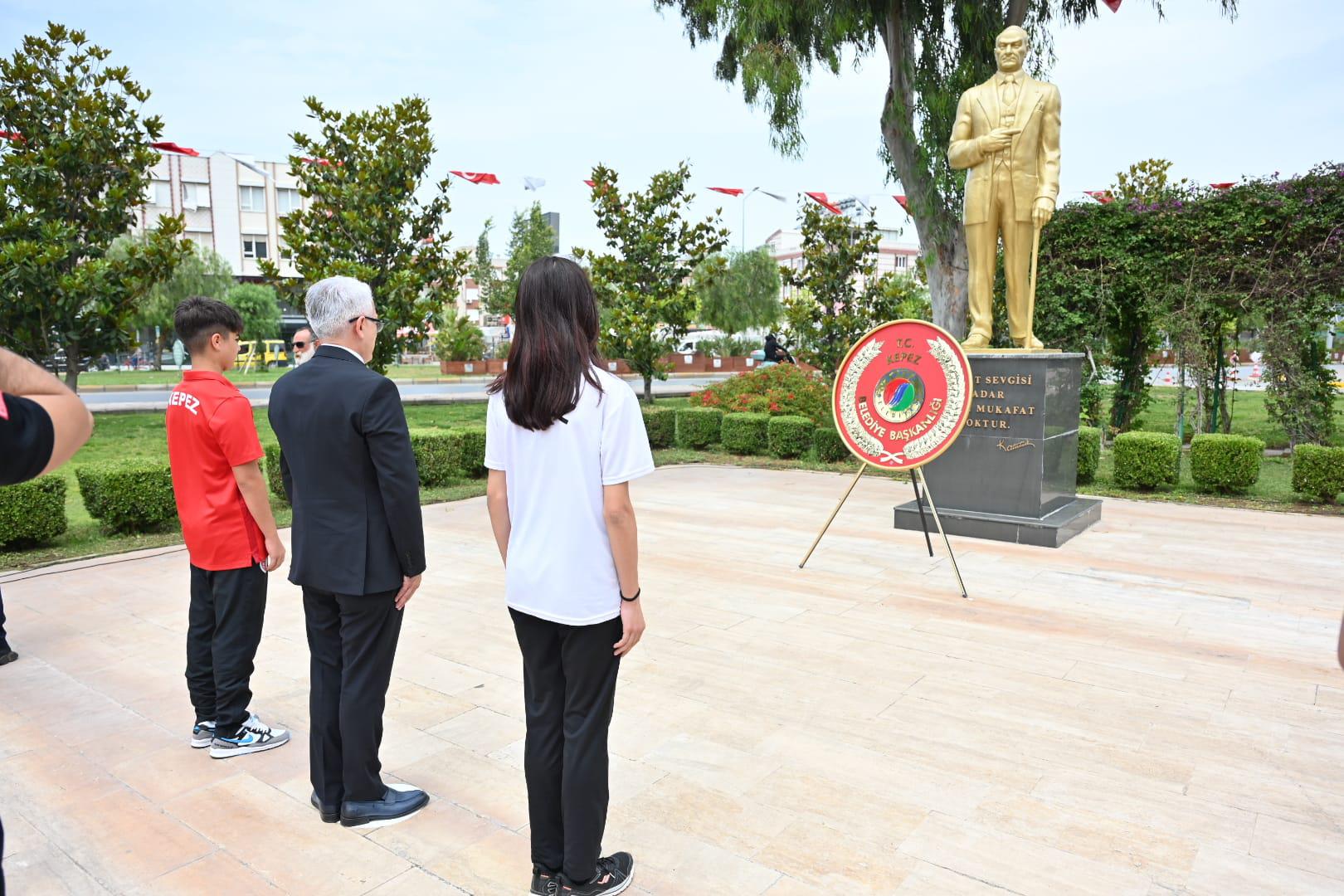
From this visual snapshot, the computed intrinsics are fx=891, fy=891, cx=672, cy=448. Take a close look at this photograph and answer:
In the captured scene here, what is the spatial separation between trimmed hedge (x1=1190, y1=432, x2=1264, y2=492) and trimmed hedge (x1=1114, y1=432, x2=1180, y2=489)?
8.4 inches

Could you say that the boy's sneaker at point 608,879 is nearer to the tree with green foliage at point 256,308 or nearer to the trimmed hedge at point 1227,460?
the trimmed hedge at point 1227,460

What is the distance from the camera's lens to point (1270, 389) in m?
11.2

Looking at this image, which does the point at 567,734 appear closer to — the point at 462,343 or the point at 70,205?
the point at 70,205

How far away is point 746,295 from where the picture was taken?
1716 inches

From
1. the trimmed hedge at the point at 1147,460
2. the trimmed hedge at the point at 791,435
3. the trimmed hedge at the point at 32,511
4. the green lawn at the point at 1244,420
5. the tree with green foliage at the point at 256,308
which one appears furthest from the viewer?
the tree with green foliage at the point at 256,308

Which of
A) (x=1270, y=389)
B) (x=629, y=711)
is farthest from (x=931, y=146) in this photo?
(x=629, y=711)

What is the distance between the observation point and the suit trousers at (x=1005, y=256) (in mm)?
8039

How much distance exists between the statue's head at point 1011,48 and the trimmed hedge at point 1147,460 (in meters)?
4.29

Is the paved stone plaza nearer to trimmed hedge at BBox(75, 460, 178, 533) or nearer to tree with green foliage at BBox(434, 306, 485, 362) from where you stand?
trimmed hedge at BBox(75, 460, 178, 533)

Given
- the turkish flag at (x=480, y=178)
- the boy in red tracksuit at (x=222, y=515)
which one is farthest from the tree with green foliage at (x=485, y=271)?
the boy in red tracksuit at (x=222, y=515)

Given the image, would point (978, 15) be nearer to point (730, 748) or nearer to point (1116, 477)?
point (1116, 477)

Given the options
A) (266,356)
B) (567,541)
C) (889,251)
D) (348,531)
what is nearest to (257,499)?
(348,531)

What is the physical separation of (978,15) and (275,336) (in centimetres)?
4478

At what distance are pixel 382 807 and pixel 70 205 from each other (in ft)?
48.0
